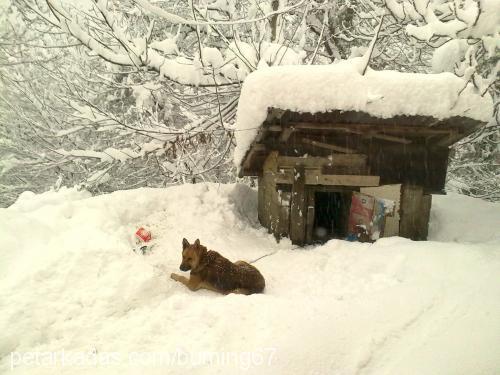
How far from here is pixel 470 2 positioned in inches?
107

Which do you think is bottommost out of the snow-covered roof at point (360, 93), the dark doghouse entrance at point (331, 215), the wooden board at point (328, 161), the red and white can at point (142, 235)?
the dark doghouse entrance at point (331, 215)

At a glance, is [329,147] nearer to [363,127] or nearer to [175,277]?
[363,127]

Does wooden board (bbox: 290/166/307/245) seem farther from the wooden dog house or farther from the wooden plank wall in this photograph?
the wooden plank wall

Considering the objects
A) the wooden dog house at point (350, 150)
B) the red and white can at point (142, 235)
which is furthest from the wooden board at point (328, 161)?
the red and white can at point (142, 235)

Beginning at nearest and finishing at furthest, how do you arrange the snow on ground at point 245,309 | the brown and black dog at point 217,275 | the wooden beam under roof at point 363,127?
the snow on ground at point 245,309 < the brown and black dog at point 217,275 < the wooden beam under roof at point 363,127

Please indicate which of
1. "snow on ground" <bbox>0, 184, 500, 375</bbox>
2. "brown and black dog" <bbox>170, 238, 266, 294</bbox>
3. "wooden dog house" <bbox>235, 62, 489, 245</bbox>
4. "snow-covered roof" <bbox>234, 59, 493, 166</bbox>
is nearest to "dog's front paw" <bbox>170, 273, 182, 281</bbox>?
"brown and black dog" <bbox>170, 238, 266, 294</bbox>

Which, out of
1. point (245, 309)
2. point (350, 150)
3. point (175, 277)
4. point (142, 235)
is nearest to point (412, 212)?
point (350, 150)

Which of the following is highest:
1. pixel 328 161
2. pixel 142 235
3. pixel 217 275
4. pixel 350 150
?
pixel 350 150

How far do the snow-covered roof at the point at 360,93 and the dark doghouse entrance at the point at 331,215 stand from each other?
2.43 m

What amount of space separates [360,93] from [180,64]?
3.14 m

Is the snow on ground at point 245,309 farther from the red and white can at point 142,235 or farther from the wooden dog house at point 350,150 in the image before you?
the wooden dog house at point 350,150

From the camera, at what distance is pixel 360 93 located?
13.3 feet

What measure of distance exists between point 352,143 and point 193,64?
292cm

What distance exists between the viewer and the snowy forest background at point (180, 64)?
11.9ft
